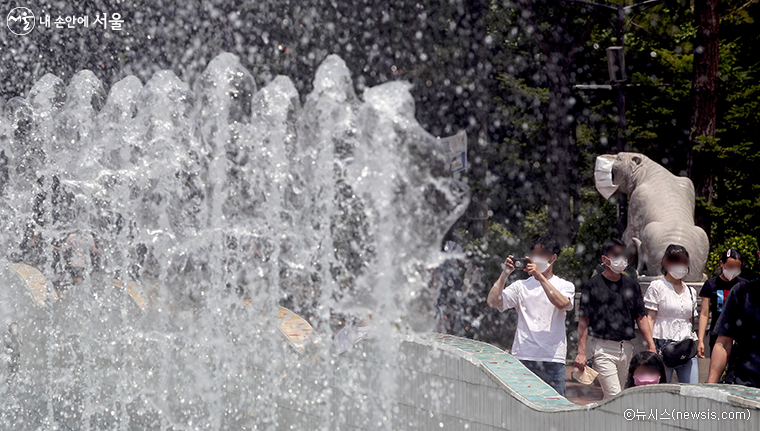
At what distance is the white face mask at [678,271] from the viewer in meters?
6.21

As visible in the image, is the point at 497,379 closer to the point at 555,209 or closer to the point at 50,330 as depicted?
the point at 50,330

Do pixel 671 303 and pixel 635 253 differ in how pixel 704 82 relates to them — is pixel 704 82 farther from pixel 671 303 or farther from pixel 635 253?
pixel 671 303

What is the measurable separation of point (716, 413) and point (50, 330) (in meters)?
6.12

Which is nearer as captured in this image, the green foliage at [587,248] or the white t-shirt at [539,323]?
the white t-shirt at [539,323]

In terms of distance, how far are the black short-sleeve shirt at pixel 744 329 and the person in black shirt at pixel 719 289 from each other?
6.45ft

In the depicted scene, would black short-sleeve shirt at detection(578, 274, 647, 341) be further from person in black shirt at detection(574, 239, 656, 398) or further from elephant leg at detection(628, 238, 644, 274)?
elephant leg at detection(628, 238, 644, 274)

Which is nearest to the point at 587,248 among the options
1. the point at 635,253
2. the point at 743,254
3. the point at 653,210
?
the point at 743,254

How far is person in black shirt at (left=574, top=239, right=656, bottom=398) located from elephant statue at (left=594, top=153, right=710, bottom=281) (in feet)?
10.7

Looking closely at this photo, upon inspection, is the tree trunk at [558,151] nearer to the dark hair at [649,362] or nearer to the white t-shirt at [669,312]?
the white t-shirt at [669,312]

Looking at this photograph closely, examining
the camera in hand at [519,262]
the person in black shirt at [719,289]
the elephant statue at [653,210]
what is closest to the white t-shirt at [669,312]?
the person in black shirt at [719,289]

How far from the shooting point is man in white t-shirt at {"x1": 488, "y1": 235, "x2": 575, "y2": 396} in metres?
5.64

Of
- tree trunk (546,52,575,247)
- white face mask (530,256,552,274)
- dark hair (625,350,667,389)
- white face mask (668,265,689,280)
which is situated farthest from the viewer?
tree trunk (546,52,575,247)

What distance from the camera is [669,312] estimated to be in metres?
6.29

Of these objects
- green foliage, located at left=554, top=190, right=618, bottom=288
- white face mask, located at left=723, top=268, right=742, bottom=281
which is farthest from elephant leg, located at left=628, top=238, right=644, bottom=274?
white face mask, located at left=723, top=268, right=742, bottom=281
